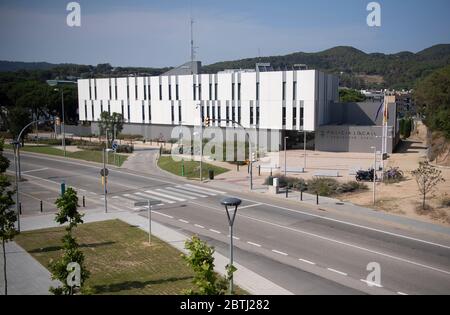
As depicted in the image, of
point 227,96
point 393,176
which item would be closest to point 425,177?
point 393,176

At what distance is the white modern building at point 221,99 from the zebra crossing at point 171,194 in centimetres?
2003

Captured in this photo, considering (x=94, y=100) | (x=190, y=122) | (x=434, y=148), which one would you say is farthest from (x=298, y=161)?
(x=94, y=100)

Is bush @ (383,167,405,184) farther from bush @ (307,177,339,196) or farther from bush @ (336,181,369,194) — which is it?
bush @ (307,177,339,196)

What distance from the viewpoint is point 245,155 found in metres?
50.9

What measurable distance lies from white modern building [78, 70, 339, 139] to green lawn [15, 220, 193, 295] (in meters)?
33.0

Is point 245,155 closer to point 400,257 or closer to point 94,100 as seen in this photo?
point 400,257

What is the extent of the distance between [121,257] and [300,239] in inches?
357

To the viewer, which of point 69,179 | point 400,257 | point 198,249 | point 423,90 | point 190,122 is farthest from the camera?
point 190,122

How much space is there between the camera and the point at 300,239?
21.9 meters

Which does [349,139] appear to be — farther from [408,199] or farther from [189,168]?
[408,199]

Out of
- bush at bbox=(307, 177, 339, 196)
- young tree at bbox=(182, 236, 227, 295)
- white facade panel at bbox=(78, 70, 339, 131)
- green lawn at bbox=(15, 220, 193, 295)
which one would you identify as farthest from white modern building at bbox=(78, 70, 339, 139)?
young tree at bbox=(182, 236, 227, 295)

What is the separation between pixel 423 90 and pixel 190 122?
36809 millimetres

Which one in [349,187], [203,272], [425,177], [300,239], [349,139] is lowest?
[300,239]

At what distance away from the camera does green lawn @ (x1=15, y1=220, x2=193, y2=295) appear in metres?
15.8
